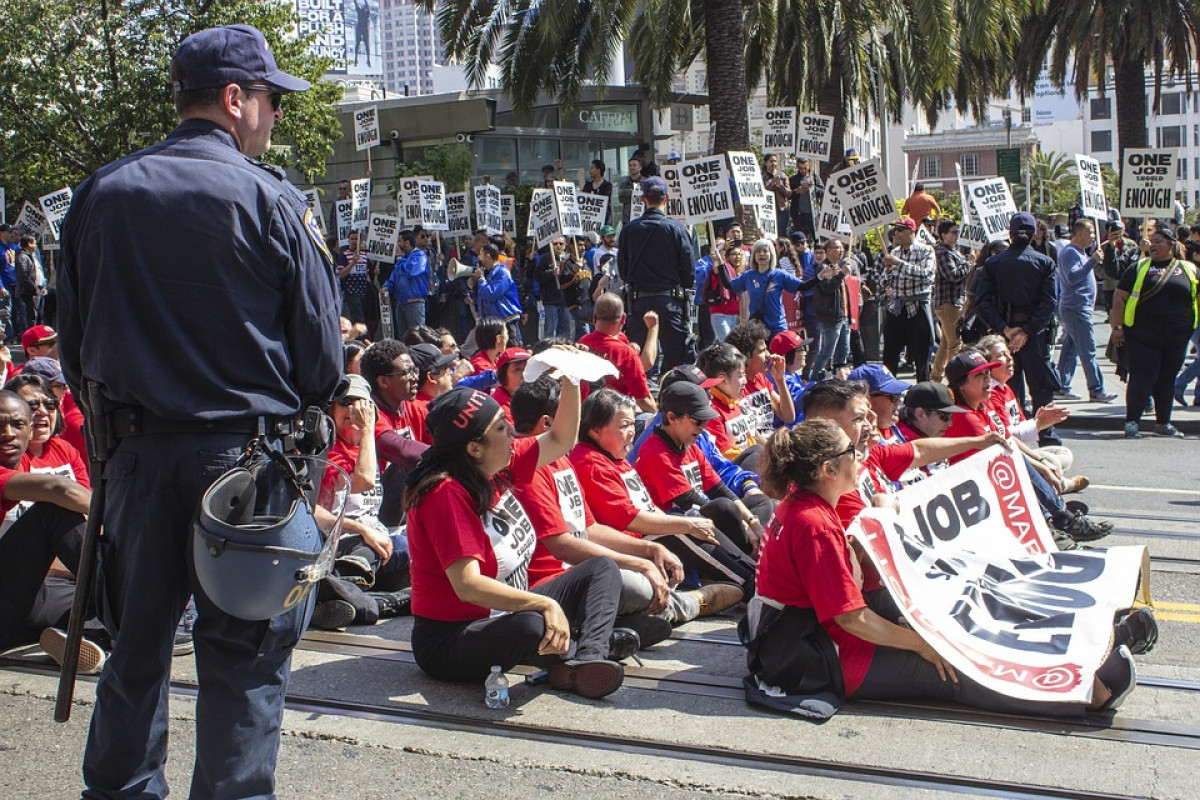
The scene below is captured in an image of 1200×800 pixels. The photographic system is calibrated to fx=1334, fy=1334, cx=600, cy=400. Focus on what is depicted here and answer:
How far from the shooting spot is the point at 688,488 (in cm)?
661

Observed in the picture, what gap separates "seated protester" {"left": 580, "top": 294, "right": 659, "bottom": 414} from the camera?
30.9ft

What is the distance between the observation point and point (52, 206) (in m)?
18.6

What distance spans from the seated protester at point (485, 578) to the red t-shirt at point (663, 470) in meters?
1.51

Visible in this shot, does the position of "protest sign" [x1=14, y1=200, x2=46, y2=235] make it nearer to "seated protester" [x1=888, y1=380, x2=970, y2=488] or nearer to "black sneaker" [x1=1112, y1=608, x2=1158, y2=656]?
"seated protester" [x1=888, y1=380, x2=970, y2=488]

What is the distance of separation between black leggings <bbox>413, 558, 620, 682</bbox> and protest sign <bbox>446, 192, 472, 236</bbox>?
54.6 ft

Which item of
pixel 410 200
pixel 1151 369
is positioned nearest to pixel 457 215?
pixel 410 200

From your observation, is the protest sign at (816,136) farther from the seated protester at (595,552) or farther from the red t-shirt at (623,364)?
the seated protester at (595,552)

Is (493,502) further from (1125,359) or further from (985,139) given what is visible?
(985,139)

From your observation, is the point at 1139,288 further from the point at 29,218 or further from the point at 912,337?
the point at 29,218

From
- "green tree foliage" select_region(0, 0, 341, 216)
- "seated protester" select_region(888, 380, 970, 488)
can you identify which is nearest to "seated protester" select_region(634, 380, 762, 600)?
"seated protester" select_region(888, 380, 970, 488)

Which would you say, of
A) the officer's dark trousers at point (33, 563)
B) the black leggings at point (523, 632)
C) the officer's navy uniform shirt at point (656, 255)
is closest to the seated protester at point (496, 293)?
the officer's navy uniform shirt at point (656, 255)

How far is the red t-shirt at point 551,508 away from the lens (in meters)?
5.31

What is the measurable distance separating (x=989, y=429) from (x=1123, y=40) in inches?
798

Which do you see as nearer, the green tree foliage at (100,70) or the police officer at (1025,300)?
the police officer at (1025,300)
